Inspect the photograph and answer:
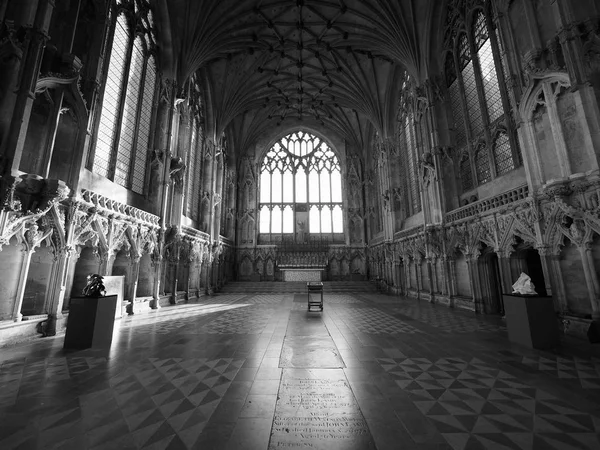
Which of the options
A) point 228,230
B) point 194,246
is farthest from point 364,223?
point 194,246

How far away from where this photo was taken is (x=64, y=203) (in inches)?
320

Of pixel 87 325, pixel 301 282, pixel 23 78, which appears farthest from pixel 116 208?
pixel 301 282

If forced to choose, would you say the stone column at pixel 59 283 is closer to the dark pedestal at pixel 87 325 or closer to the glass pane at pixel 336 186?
the dark pedestal at pixel 87 325

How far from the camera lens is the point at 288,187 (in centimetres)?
3002

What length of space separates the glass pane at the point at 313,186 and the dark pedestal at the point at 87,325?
24.7m

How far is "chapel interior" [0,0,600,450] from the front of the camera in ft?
10.8

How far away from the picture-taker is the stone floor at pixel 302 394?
2.74 metres

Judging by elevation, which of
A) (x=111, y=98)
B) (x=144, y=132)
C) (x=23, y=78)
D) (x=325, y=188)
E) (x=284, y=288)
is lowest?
(x=284, y=288)

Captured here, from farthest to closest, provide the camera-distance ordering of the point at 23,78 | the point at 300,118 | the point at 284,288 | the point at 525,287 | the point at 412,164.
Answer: the point at 300,118 → the point at 284,288 → the point at 412,164 → the point at 23,78 → the point at 525,287

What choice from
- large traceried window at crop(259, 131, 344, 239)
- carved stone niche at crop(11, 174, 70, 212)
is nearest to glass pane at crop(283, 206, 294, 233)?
large traceried window at crop(259, 131, 344, 239)

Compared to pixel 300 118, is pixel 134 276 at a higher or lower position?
lower

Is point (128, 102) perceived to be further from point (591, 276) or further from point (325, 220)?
point (325, 220)

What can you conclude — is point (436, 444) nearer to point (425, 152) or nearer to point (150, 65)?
point (425, 152)

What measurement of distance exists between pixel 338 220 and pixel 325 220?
56.5 inches
